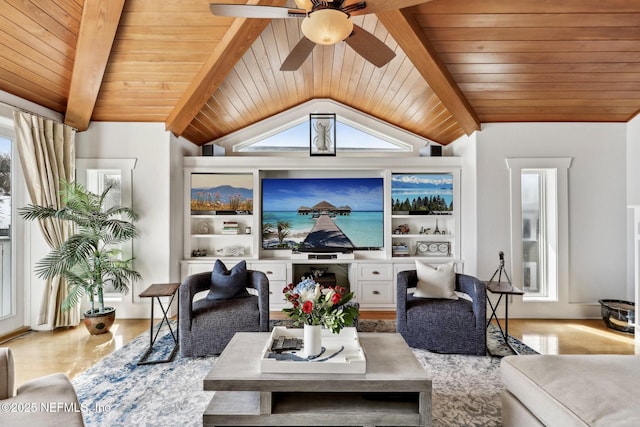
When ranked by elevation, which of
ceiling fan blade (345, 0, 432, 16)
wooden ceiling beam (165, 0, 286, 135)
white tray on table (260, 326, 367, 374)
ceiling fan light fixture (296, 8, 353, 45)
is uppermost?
wooden ceiling beam (165, 0, 286, 135)

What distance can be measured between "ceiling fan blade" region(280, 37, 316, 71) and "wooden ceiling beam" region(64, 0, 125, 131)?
1.52 m

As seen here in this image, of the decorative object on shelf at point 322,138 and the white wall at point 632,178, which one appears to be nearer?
the white wall at point 632,178

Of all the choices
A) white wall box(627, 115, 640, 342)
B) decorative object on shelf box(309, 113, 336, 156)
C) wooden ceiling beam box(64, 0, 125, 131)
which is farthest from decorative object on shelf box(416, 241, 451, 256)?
wooden ceiling beam box(64, 0, 125, 131)

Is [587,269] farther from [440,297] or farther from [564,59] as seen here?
[564,59]

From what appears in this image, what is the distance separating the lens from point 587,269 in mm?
4055

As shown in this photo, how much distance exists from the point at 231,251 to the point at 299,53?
3.18m

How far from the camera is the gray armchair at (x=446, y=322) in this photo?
9.60 feet

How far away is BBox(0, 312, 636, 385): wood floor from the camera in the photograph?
2826 mm

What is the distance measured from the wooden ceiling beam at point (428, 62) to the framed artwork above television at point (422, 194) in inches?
33.4

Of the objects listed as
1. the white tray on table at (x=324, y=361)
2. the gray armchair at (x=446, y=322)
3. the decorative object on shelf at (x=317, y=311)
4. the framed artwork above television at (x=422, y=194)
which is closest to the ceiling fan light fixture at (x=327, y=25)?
the decorative object on shelf at (x=317, y=311)

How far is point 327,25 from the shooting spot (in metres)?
1.72

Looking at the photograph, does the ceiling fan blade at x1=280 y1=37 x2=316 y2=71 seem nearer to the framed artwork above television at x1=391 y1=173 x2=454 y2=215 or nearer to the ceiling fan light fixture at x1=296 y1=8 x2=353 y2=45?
the ceiling fan light fixture at x1=296 y1=8 x2=353 y2=45

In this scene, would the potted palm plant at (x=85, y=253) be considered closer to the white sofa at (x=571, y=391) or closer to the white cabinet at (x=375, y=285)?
the white cabinet at (x=375, y=285)

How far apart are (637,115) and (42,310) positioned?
7.43 meters
